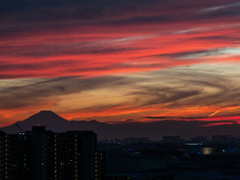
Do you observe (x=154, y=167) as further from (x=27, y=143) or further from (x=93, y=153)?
(x=27, y=143)

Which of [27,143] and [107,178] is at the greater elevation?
[27,143]

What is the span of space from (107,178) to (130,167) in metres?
47.4

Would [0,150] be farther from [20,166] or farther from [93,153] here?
[93,153]

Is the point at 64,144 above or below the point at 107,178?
above

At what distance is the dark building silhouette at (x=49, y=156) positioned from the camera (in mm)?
107688

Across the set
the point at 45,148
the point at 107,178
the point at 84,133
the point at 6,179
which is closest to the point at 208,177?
the point at 107,178

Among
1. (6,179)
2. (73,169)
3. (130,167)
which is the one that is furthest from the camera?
(130,167)

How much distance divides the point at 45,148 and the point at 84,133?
11.8 metres

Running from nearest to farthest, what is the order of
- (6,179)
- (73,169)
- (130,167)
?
1. (6,179)
2. (73,169)
3. (130,167)

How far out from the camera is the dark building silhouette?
108 metres

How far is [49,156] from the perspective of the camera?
112m

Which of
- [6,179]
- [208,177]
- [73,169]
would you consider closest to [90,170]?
[73,169]

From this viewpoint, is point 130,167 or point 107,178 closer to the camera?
point 107,178

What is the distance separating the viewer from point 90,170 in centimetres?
11538
